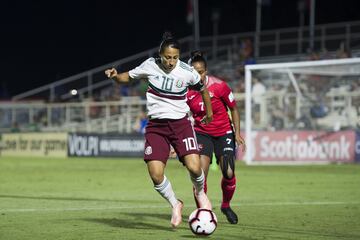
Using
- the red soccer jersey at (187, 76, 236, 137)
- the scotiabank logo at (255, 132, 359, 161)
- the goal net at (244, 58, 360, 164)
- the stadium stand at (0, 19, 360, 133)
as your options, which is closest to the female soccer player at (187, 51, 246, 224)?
the red soccer jersey at (187, 76, 236, 137)

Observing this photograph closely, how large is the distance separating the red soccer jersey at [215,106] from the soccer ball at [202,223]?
2426 millimetres

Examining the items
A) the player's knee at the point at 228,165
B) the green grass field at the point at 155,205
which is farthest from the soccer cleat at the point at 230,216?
the player's knee at the point at 228,165

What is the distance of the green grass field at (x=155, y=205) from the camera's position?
11.4m

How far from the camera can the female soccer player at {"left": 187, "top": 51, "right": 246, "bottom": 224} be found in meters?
13.1

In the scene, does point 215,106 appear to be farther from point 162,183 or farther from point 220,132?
point 162,183

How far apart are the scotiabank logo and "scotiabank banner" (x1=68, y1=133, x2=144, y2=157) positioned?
722cm

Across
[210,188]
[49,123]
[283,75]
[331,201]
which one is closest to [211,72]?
[49,123]

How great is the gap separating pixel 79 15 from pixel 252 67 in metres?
33.2

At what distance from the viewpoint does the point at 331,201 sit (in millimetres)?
16094

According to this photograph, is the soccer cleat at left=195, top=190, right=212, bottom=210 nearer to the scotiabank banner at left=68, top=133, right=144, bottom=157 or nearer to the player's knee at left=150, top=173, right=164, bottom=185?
the player's knee at left=150, top=173, right=164, bottom=185

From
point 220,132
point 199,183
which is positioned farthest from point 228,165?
point 199,183

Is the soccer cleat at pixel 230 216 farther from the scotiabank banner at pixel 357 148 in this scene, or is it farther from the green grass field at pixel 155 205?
Result: the scotiabank banner at pixel 357 148

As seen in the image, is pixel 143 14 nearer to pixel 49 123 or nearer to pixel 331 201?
pixel 49 123

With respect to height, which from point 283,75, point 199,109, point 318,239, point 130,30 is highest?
point 130,30
